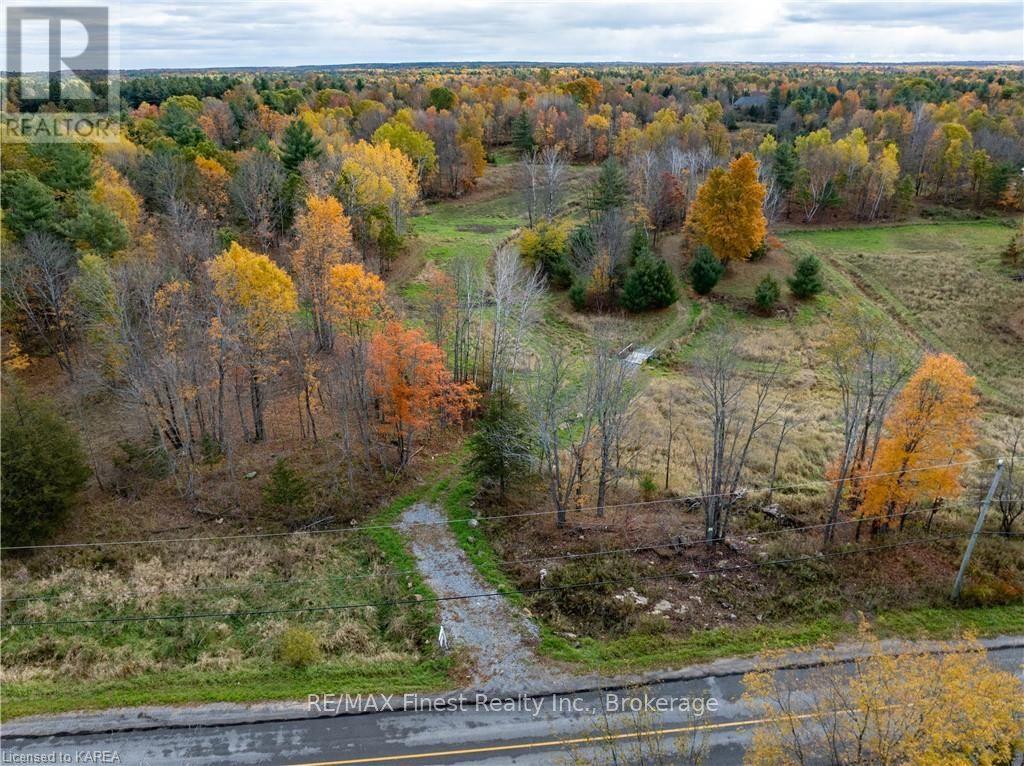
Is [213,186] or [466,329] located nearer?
[466,329]

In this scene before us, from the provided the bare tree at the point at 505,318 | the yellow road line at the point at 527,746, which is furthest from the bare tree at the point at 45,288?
the yellow road line at the point at 527,746

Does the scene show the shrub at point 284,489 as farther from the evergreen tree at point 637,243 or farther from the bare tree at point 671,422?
the evergreen tree at point 637,243

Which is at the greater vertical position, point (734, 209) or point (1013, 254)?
point (734, 209)

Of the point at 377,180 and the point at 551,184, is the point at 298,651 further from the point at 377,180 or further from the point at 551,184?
the point at 551,184

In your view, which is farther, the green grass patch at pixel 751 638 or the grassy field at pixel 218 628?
the green grass patch at pixel 751 638

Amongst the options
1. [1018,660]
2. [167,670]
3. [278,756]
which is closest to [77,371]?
[167,670]

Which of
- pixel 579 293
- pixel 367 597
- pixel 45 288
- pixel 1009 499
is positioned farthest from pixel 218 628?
pixel 579 293
